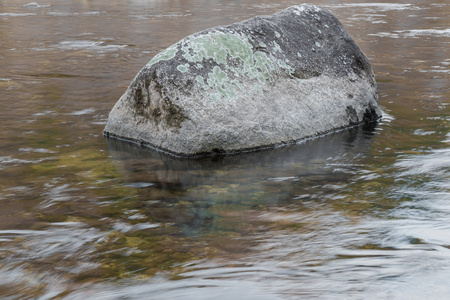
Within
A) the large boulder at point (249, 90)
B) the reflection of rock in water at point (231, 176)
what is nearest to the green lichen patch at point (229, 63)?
the large boulder at point (249, 90)

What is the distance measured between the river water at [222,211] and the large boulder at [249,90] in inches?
9.1

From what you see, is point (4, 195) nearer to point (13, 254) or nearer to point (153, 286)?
point (13, 254)

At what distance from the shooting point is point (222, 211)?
169 inches

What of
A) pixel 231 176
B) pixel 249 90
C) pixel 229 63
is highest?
pixel 229 63

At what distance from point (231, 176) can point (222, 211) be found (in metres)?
0.90

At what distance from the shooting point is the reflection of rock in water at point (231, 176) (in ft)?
14.3

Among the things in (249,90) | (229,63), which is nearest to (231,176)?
(249,90)

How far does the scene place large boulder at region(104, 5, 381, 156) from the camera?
5.78 meters

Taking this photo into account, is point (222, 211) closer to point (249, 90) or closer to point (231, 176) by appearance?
point (231, 176)

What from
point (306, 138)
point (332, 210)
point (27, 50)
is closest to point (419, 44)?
point (306, 138)

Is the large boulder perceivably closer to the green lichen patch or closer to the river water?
the green lichen patch

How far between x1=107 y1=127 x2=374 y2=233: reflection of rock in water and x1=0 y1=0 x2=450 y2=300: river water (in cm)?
2

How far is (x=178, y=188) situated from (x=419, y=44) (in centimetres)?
1017

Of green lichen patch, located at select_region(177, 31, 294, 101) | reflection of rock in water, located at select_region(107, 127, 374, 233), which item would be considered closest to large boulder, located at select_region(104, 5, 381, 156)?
green lichen patch, located at select_region(177, 31, 294, 101)
